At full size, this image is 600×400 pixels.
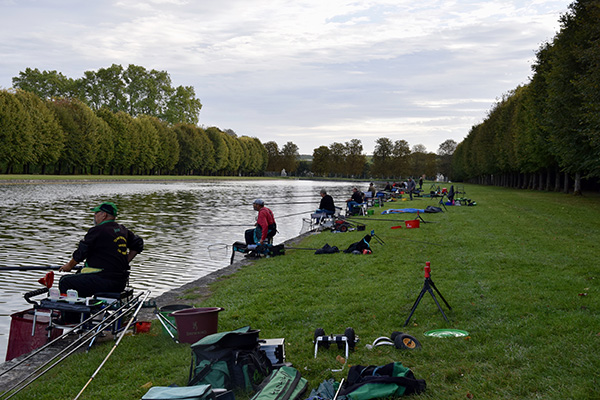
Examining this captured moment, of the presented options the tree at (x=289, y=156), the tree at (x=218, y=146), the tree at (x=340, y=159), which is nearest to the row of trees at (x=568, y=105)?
the tree at (x=218, y=146)

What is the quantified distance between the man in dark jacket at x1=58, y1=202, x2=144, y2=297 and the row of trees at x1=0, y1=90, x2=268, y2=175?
210 ft

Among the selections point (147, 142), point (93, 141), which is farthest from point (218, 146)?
point (93, 141)

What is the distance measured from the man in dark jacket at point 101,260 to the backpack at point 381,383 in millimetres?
4048

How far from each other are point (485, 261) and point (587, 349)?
6.36m

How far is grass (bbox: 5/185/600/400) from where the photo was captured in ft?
18.2

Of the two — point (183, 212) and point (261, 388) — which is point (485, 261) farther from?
point (183, 212)

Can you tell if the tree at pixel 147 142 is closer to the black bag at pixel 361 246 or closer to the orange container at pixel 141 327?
the black bag at pixel 361 246

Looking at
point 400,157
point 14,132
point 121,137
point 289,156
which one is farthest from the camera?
point 289,156

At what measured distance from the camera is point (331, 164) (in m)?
184

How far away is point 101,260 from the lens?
773 cm

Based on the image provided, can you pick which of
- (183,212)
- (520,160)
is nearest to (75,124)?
(183,212)

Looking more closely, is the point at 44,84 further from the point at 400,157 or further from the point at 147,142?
the point at 400,157

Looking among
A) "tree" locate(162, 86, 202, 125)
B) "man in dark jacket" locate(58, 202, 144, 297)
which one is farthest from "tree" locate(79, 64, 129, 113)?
"man in dark jacket" locate(58, 202, 144, 297)

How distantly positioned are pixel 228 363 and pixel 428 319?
354cm
